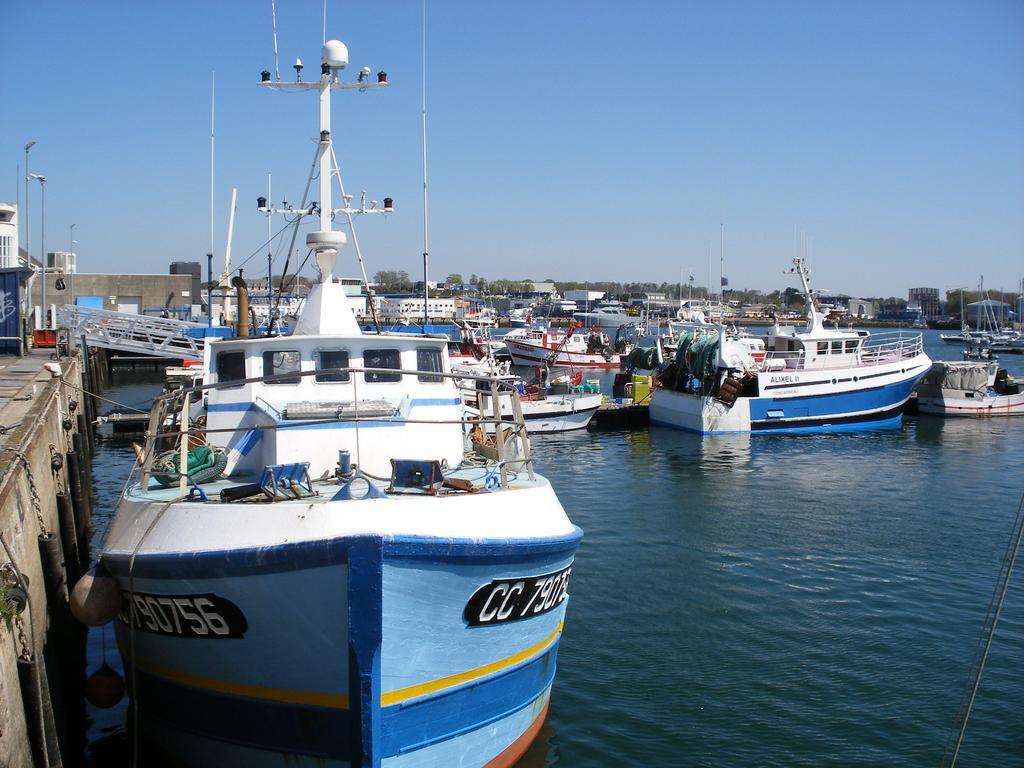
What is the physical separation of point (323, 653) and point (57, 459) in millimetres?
10433

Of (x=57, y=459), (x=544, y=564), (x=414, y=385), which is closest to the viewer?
(x=544, y=564)

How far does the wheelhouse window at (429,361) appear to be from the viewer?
12.6 metres

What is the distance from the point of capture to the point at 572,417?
37.1 m

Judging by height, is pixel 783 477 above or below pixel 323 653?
below

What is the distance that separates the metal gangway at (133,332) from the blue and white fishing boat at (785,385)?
2656cm

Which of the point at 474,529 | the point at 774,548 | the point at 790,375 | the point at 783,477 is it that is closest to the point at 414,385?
the point at 474,529

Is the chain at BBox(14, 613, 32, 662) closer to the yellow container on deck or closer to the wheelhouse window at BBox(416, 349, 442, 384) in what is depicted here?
the wheelhouse window at BBox(416, 349, 442, 384)

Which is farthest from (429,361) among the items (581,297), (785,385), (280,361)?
(581,297)

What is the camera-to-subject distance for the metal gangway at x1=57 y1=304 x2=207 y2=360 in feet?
168

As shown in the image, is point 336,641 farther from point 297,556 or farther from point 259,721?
point 259,721

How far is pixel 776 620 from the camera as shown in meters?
15.1

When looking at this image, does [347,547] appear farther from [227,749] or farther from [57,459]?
[57,459]

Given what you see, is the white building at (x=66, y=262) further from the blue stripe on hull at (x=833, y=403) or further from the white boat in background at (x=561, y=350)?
the blue stripe on hull at (x=833, y=403)

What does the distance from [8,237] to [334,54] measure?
5232cm
